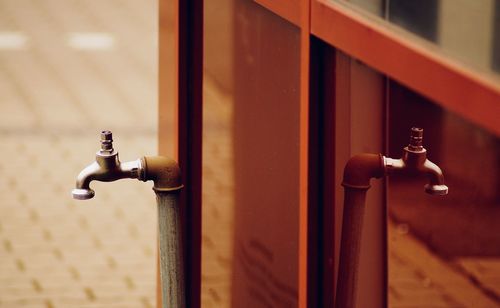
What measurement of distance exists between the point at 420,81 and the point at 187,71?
3.94 ft

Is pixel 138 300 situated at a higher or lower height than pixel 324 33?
lower

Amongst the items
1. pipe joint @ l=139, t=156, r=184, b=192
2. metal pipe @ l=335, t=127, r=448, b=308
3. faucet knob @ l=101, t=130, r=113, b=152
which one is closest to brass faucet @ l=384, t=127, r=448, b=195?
metal pipe @ l=335, t=127, r=448, b=308

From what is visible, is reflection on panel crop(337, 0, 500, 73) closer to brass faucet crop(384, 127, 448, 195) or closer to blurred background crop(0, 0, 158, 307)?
brass faucet crop(384, 127, 448, 195)

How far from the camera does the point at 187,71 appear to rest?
246cm

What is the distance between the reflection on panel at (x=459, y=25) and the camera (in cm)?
120

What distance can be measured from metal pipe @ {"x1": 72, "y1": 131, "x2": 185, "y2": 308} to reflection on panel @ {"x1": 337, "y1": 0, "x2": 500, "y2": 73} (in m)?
0.72

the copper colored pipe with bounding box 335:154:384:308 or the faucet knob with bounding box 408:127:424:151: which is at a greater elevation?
the faucet knob with bounding box 408:127:424:151

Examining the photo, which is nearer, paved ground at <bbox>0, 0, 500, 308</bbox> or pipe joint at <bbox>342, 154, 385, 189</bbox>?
pipe joint at <bbox>342, 154, 385, 189</bbox>

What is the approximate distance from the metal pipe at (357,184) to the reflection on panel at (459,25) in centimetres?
28

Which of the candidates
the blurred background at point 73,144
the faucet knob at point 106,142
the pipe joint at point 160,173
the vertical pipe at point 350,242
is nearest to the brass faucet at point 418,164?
the vertical pipe at point 350,242

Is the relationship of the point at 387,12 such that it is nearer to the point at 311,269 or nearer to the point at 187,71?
the point at 311,269

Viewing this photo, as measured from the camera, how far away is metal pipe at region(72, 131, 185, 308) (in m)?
1.97

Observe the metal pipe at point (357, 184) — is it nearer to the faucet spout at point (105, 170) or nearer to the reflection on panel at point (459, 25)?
the reflection on panel at point (459, 25)

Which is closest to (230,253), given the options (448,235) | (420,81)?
(448,235)
